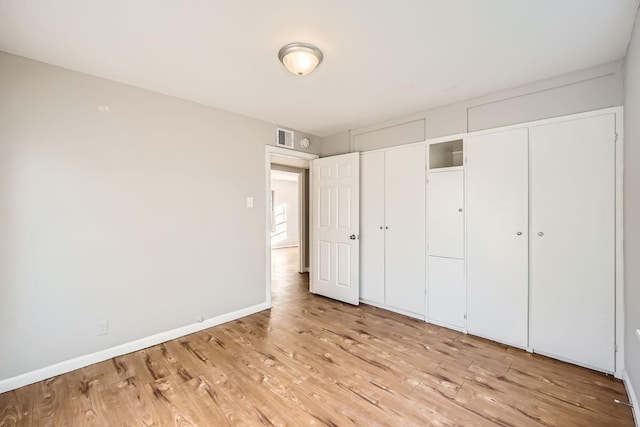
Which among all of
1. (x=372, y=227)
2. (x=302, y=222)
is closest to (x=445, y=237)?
(x=372, y=227)

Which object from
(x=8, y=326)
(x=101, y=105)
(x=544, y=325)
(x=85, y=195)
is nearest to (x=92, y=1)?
(x=101, y=105)

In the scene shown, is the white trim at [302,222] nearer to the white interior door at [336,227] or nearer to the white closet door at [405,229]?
the white interior door at [336,227]

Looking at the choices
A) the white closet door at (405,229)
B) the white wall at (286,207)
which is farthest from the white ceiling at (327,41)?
the white wall at (286,207)

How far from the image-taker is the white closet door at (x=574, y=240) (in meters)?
2.19

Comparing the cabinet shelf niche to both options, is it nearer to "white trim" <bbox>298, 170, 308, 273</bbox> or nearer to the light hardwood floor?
the light hardwood floor

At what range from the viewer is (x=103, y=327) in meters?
2.41

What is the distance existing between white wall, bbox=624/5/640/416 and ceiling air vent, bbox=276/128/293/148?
3216 mm

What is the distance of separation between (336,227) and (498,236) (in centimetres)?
200

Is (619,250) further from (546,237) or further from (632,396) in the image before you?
(632,396)

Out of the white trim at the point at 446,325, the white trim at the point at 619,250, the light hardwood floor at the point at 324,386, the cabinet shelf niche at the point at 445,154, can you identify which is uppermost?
the cabinet shelf niche at the point at 445,154

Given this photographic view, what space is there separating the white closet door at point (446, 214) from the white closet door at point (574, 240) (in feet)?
2.06

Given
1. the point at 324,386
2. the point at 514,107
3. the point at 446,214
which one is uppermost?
the point at 514,107

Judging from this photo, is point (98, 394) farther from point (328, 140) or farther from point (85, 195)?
point (328, 140)

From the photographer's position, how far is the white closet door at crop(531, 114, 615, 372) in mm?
2186
